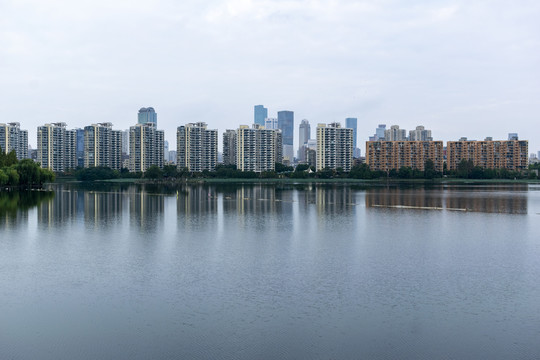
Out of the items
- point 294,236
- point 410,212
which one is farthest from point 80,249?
point 410,212

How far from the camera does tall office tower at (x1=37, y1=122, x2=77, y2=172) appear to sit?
189750 mm

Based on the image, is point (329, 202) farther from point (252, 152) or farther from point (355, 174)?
point (252, 152)

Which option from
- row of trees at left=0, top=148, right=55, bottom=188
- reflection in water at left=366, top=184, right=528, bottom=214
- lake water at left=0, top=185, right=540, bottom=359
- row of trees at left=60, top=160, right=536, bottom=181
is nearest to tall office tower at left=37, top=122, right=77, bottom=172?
row of trees at left=60, top=160, right=536, bottom=181

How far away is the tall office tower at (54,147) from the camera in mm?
189750

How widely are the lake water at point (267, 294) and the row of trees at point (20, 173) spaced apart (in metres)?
53.0

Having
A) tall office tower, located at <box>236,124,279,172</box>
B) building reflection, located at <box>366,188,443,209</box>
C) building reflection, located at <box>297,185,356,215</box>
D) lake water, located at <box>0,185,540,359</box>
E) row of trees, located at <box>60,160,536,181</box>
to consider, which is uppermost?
tall office tower, located at <box>236,124,279,172</box>

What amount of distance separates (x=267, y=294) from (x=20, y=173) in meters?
78.8

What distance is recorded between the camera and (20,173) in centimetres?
8369

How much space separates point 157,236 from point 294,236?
26.5 feet

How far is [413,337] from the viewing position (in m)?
13.1

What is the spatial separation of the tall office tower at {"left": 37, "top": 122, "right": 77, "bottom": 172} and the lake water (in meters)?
173

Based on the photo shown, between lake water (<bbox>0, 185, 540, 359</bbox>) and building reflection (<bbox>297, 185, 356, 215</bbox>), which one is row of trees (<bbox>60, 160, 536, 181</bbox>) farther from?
lake water (<bbox>0, 185, 540, 359</bbox>)

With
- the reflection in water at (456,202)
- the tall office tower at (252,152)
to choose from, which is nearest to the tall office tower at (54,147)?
the tall office tower at (252,152)

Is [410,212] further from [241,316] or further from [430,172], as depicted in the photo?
[430,172]
